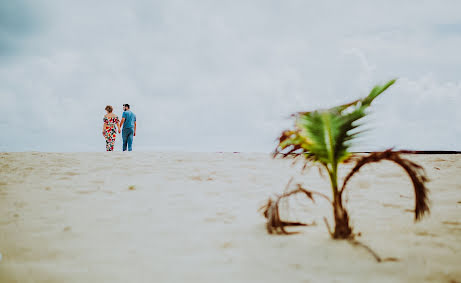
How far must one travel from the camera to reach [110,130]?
9.47 metres

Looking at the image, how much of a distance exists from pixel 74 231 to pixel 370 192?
442 centimetres

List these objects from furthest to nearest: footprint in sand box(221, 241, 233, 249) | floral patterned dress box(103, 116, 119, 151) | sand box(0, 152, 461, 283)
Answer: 1. floral patterned dress box(103, 116, 119, 151)
2. footprint in sand box(221, 241, 233, 249)
3. sand box(0, 152, 461, 283)

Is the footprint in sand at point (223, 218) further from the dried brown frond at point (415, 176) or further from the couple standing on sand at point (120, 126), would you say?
the couple standing on sand at point (120, 126)

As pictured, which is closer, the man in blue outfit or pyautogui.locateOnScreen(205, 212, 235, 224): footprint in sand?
pyautogui.locateOnScreen(205, 212, 235, 224): footprint in sand

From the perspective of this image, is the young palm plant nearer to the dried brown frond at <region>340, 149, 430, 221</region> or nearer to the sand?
the dried brown frond at <region>340, 149, 430, 221</region>

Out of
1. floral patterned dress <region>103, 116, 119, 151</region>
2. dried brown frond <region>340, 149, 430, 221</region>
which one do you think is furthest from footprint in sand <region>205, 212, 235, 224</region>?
floral patterned dress <region>103, 116, 119, 151</region>

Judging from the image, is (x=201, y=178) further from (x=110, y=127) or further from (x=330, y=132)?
(x=110, y=127)

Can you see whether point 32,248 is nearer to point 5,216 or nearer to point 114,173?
point 5,216

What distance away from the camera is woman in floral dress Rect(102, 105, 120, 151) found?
9.35m

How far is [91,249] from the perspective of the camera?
2.55m

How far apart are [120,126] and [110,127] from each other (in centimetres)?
34

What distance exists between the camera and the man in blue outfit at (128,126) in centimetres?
955

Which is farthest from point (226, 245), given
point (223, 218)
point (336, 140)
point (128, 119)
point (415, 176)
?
point (128, 119)

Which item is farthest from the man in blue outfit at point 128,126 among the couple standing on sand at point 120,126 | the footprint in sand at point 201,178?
the footprint in sand at point 201,178
